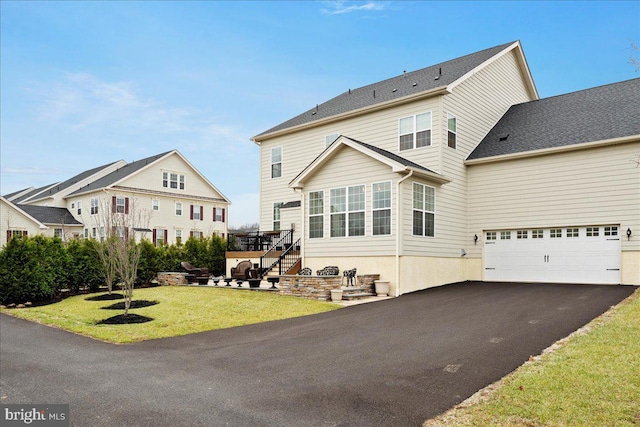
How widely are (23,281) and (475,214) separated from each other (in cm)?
1740

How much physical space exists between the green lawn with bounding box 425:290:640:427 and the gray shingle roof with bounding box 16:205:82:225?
130 feet

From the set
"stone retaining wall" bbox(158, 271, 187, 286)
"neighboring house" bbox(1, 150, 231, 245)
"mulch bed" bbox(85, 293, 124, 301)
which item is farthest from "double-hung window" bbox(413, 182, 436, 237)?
"neighboring house" bbox(1, 150, 231, 245)

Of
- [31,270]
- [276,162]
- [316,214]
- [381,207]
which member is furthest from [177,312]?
[276,162]

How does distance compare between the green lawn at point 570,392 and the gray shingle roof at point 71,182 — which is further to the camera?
the gray shingle roof at point 71,182

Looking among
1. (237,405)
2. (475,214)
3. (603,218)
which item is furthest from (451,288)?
(237,405)

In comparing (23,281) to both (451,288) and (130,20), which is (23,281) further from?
(451,288)

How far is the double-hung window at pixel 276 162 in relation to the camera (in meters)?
23.6

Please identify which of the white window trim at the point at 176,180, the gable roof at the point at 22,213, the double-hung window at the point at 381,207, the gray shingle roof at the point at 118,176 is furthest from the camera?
the white window trim at the point at 176,180

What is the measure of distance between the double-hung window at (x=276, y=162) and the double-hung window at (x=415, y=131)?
281 inches

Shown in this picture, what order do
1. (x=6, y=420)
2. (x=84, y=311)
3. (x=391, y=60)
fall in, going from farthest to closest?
(x=391, y=60) < (x=84, y=311) < (x=6, y=420)

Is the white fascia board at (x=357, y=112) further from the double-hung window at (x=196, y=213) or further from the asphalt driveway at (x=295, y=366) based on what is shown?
the double-hung window at (x=196, y=213)

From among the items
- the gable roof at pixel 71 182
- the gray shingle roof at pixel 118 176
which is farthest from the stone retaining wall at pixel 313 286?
the gable roof at pixel 71 182

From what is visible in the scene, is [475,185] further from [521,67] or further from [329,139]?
[521,67]

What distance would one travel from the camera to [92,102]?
87.4 ft
